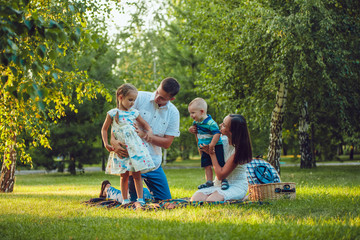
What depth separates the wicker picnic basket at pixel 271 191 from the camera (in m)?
6.29

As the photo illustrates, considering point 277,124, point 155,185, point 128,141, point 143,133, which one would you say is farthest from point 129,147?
point 277,124

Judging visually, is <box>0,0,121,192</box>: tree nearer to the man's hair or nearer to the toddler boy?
the man's hair

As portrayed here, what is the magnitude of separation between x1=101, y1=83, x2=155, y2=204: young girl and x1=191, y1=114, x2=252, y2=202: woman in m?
1.11

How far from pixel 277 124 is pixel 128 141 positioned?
8675mm

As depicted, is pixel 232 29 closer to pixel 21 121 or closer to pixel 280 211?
pixel 21 121

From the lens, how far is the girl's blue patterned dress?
5344 millimetres

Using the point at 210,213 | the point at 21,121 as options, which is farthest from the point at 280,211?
the point at 21,121

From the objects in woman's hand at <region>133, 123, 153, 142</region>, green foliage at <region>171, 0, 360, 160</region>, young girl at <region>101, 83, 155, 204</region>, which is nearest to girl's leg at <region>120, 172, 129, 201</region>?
young girl at <region>101, 83, 155, 204</region>

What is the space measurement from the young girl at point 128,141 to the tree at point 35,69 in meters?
0.95

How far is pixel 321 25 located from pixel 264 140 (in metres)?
13.1

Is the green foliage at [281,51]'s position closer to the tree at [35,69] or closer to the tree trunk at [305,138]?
the tree trunk at [305,138]

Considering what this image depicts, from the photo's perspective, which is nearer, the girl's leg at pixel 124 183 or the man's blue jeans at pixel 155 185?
the girl's leg at pixel 124 183

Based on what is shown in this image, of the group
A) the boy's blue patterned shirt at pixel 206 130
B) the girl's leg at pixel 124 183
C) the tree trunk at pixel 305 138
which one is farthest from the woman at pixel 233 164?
the tree trunk at pixel 305 138

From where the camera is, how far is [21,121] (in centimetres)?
748
